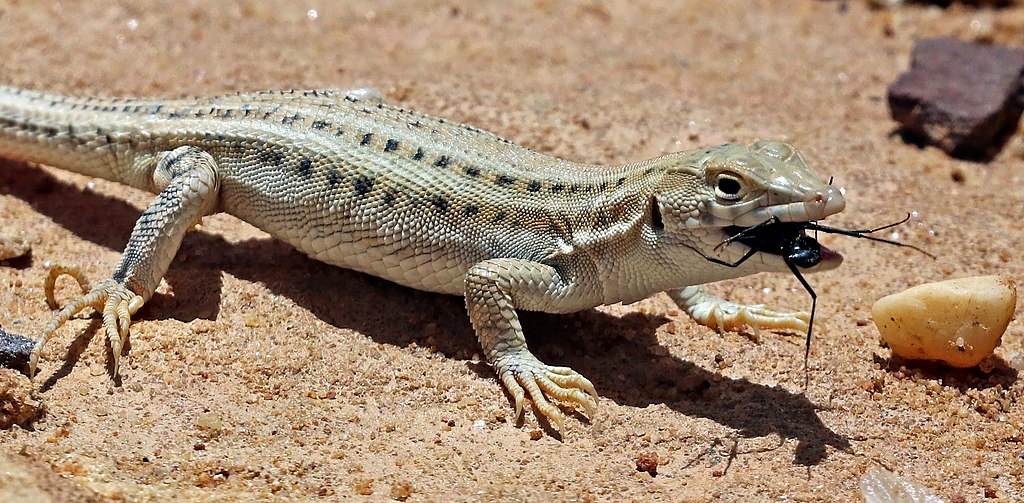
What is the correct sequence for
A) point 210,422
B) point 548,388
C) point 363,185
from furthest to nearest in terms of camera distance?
point 363,185
point 548,388
point 210,422

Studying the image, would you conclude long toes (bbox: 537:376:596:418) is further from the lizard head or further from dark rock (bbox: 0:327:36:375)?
dark rock (bbox: 0:327:36:375)

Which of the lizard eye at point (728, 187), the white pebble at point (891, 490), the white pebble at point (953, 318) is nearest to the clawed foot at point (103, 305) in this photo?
the lizard eye at point (728, 187)

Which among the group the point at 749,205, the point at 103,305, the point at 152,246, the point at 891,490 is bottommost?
the point at 891,490

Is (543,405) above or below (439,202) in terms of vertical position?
below

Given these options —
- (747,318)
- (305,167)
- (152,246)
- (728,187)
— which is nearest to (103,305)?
(152,246)

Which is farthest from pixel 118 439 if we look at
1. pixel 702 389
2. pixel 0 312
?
pixel 702 389

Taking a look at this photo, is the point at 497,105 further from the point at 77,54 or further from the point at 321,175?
the point at 77,54

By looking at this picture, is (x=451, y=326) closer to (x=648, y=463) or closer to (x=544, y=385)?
(x=544, y=385)

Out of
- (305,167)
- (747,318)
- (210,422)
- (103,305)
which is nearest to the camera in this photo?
(210,422)
